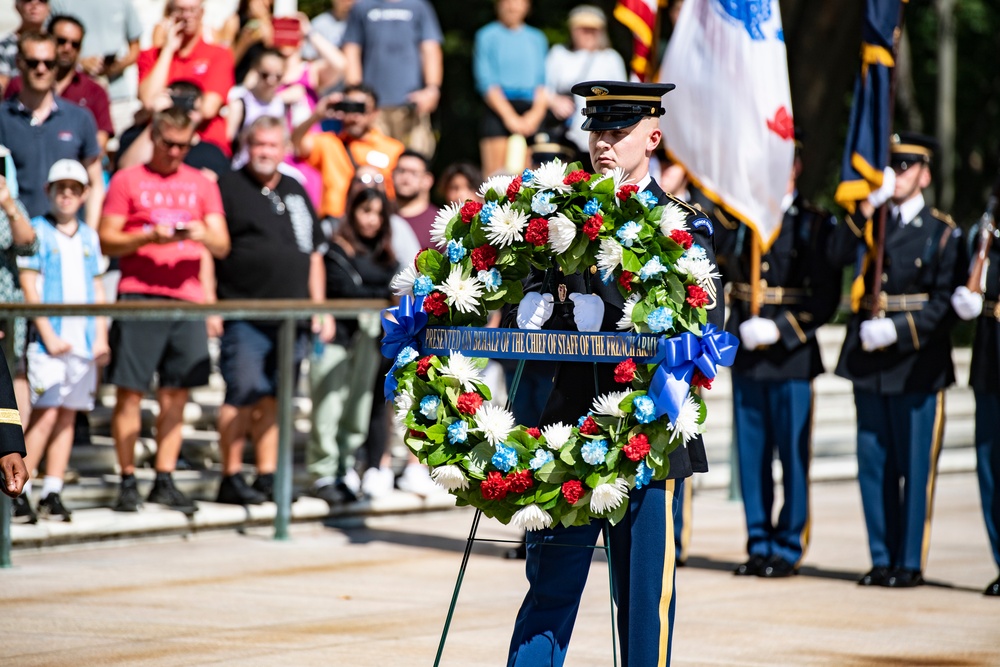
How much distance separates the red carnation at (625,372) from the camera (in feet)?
16.0

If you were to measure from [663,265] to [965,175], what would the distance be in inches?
879

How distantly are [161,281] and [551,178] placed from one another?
5.03 metres

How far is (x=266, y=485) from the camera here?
1003 centimetres

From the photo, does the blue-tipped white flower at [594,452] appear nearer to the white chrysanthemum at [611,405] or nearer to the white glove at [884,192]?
the white chrysanthemum at [611,405]

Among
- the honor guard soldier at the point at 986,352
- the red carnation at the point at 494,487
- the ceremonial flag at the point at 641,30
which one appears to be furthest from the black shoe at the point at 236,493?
the red carnation at the point at 494,487

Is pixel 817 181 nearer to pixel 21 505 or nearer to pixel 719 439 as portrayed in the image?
pixel 719 439

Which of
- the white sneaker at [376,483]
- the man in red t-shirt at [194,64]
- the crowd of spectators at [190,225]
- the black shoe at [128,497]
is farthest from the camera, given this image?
the man in red t-shirt at [194,64]

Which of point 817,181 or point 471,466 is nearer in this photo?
point 471,466

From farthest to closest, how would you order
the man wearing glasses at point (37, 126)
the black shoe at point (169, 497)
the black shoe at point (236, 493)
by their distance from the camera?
the black shoe at point (236, 493), the man wearing glasses at point (37, 126), the black shoe at point (169, 497)

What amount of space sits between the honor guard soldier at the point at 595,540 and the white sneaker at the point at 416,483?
5673mm

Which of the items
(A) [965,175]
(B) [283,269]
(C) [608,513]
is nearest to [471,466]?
(C) [608,513]

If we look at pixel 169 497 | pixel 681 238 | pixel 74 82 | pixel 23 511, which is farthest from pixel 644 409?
pixel 74 82

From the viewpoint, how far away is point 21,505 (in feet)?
28.9

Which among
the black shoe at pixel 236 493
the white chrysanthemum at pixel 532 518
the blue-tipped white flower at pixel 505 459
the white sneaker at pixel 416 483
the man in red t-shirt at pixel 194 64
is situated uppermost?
the man in red t-shirt at pixel 194 64
